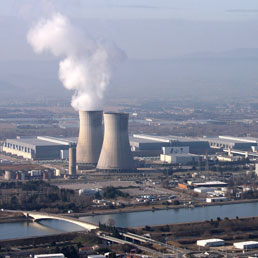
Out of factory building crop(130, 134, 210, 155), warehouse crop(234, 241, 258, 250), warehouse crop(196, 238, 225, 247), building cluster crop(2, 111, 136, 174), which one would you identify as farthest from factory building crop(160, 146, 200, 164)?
warehouse crop(234, 241, 258, 250)

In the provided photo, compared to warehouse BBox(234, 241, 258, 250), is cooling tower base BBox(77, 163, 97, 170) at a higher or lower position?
higher

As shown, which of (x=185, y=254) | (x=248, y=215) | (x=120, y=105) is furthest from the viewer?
(x=120, y=105)

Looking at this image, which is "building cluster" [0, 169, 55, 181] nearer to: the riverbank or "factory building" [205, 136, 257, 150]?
the riverbank

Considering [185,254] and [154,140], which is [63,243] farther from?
[154,140]

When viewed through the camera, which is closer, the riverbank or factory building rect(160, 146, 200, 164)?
the riverbank

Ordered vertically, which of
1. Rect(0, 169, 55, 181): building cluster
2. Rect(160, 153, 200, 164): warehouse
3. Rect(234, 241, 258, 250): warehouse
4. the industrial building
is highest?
Rect(160, 153, 200, 164): warehouse

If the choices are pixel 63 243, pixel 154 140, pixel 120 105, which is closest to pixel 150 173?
pixel 154 140

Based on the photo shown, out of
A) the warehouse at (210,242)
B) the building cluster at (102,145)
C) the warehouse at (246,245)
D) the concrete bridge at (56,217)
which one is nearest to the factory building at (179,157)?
the building cluster at (102,145)
